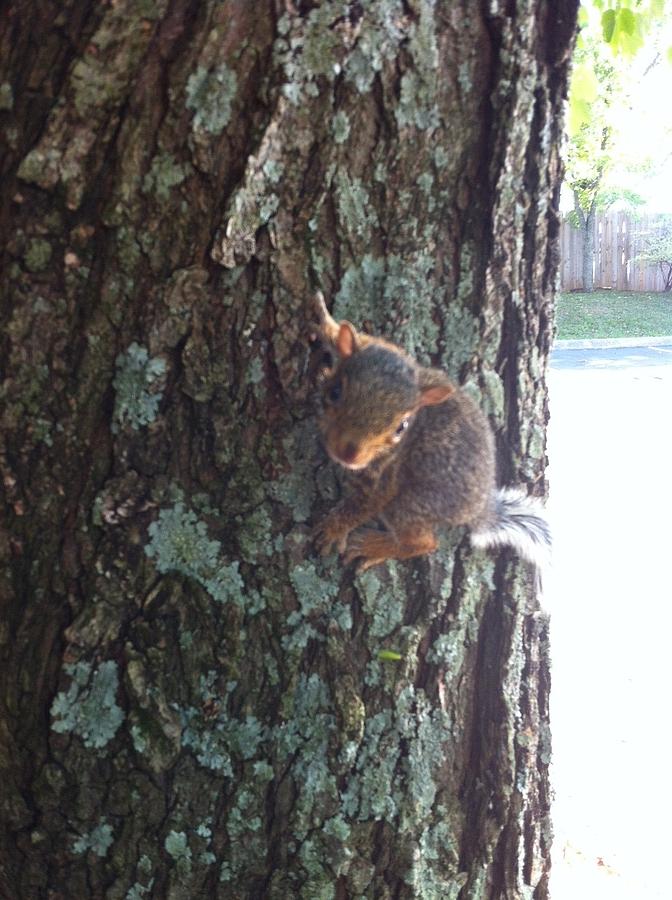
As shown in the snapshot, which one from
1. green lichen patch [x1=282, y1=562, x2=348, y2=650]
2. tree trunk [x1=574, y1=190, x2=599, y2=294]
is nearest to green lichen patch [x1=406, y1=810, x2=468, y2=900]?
green lichen patch [x1=282, y1=562, x2=348, y2=650]

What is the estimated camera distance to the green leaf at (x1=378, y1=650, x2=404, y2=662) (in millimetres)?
1671

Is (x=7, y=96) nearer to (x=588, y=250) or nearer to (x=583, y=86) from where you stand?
(x=583, y=86)

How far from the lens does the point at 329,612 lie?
5.34 ft

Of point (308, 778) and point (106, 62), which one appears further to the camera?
point (308, 778)

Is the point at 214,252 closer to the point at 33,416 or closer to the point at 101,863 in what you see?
the point at 33,416

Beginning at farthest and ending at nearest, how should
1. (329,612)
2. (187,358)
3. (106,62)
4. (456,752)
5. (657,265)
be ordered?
1. (657,265)
2. (456,752)
3. (329,612)
4. (187,358)
5. (106,62)

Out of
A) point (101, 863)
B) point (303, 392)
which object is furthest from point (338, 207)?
point (101, 863)

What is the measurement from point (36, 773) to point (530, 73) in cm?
164

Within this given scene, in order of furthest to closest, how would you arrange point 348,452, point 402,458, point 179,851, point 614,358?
point 614,358 → point 402,458 → point 179,851 → point 348,452

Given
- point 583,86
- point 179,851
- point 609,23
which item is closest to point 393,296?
point 179,851

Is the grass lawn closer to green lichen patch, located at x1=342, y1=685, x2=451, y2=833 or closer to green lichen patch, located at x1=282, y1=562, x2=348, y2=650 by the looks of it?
green lichen patch, located at x1=342, y1=685, x2=451, y2=833

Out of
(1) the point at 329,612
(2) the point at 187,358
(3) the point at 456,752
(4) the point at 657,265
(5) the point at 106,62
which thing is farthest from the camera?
(4) the point at 657,265

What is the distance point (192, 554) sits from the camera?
156cm

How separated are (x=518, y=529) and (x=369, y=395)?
523 mm
